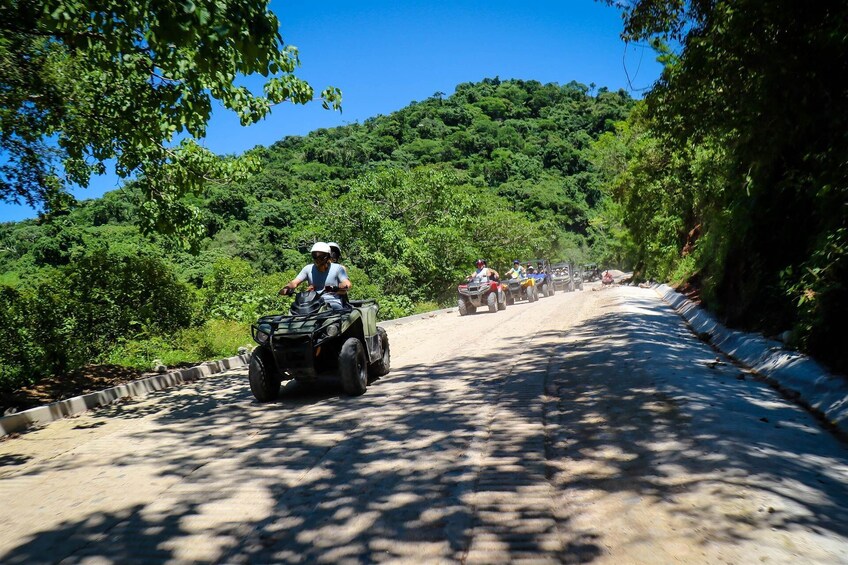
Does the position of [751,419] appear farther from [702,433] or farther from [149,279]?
[149,279]

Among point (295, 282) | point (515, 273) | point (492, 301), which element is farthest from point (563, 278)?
point (295, 282)

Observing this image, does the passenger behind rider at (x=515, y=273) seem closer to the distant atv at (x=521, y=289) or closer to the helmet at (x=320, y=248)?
the distant atv at (x=521, y=289)

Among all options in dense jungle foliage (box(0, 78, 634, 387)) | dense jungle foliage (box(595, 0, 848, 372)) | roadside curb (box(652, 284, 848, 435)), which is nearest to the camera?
roadside curb (box(652, 284, 848, 435))

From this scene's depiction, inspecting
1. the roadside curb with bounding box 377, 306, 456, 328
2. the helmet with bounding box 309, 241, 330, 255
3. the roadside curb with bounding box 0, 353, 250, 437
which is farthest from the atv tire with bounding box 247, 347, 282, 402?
the roadside curb with bounding box 377, 306, 456, 328

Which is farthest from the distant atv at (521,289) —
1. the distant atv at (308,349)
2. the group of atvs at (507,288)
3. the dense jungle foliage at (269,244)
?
the distant atv at (308,349)

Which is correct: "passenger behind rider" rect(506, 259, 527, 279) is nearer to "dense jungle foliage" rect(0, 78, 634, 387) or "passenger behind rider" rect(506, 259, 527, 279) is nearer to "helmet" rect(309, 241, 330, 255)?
"dense jungle foliage" rect(0, 78, 634, 387)

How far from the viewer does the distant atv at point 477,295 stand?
2061 centimetres

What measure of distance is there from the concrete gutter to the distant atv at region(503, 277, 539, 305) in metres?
14.9

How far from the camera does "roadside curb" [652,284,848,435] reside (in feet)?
17.1

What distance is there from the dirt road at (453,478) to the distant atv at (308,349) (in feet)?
0.98

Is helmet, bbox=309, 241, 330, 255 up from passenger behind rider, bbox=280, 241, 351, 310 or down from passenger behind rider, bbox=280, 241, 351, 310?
up

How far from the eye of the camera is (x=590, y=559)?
2.96 metres

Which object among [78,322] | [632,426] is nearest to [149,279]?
[78,322]

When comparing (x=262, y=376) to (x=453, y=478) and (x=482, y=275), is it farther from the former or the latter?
(x=482, y=275)
